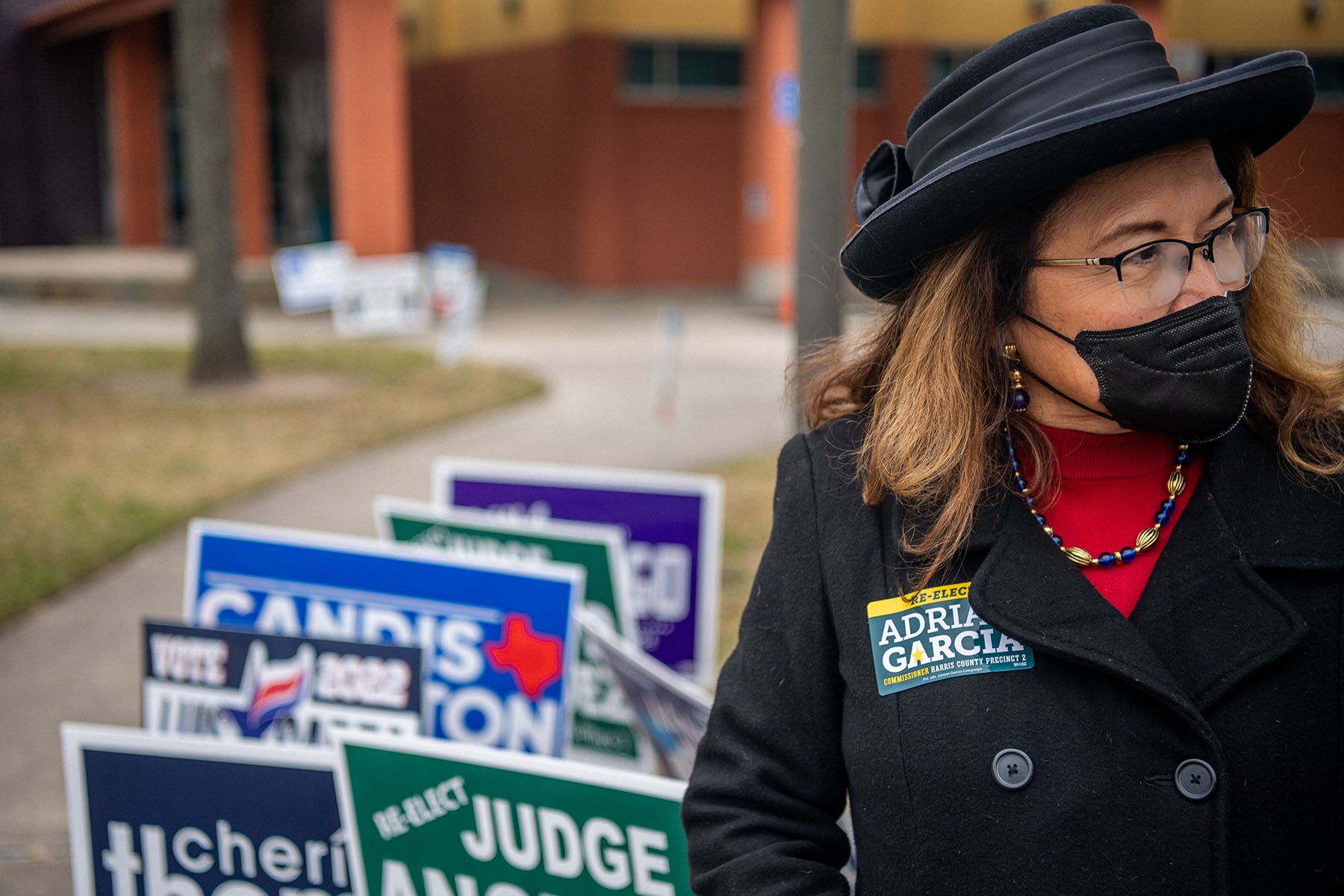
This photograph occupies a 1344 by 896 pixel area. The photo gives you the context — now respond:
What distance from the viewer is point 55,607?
19.8ft

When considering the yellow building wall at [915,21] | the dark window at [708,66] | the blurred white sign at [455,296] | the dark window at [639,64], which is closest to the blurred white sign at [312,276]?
the blurred white sign at [455,296]

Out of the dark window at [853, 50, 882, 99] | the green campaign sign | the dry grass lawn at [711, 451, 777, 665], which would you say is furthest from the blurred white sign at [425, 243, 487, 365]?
the dark window at [853, 50, 882, 99]

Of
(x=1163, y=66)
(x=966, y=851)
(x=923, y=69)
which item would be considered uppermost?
(x=923, y=69)

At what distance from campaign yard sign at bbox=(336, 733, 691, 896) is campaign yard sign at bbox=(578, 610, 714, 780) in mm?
387

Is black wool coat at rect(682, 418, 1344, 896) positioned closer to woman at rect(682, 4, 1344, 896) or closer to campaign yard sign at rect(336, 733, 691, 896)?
woman at rect(682, 4, 1344, 896)

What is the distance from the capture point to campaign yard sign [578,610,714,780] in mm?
3012

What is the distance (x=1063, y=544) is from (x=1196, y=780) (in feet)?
1.15

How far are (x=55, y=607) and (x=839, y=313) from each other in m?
4.00

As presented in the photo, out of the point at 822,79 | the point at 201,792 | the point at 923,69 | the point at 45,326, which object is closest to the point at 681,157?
the point at 923,69

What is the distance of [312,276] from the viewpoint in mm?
15367

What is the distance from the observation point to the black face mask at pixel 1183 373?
1.72 metres

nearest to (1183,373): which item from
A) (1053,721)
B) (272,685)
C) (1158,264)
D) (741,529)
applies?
(1158,264)

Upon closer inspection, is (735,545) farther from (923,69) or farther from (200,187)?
(923,69)

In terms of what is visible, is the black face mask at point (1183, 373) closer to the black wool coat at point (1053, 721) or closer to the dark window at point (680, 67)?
the black wool coat at point (1053, 721)
